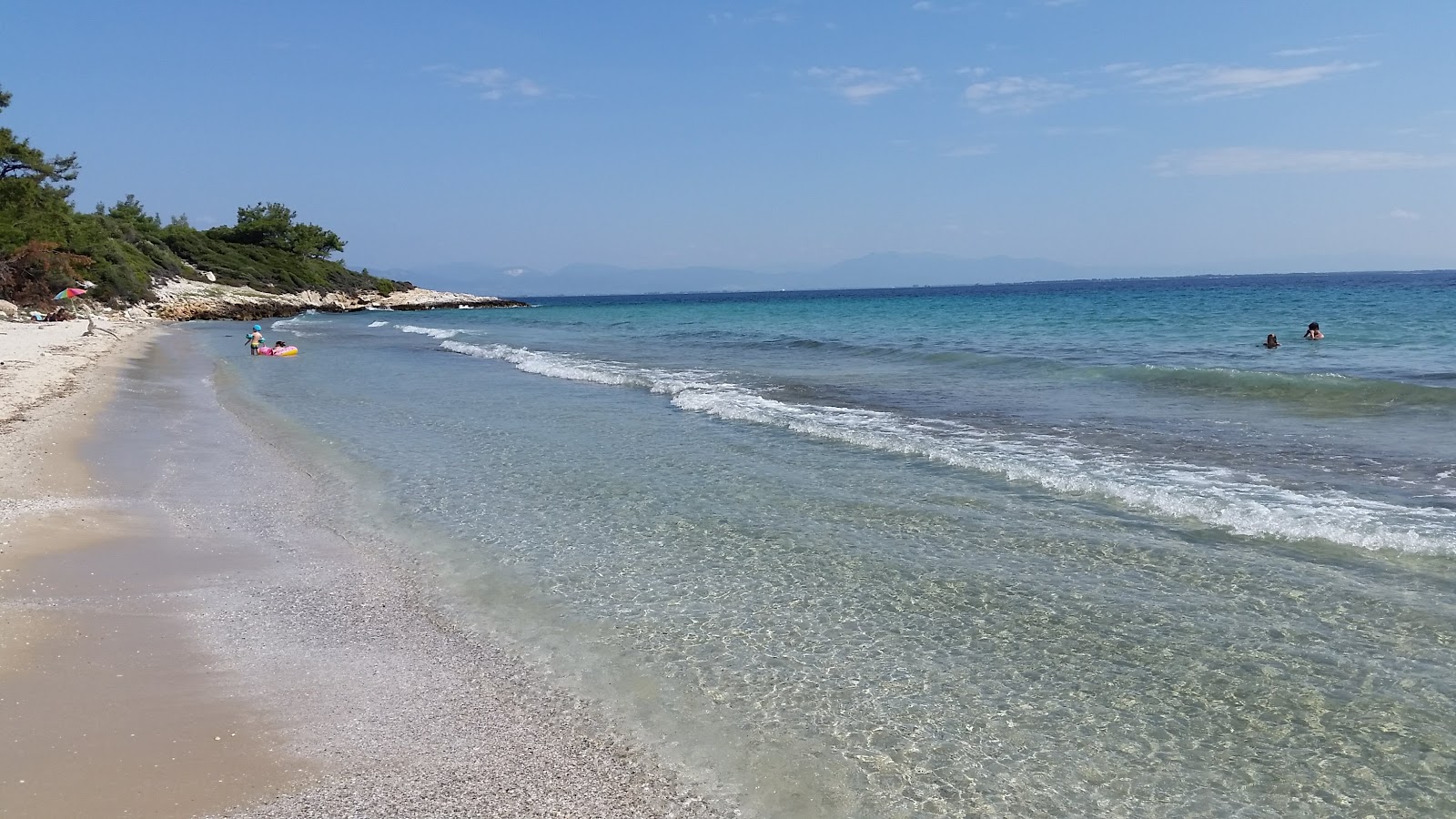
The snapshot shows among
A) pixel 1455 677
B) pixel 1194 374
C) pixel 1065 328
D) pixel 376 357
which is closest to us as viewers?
pixel 1455 677

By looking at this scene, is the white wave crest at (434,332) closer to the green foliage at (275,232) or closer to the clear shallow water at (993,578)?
the clear shallow water at (993,578)

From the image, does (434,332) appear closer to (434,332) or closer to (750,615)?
(434,332)

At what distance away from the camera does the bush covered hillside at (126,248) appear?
43.5 metres

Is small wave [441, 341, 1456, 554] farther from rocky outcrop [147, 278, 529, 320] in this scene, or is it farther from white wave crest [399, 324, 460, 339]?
rocky outcrop [147, 278, 529, 320]

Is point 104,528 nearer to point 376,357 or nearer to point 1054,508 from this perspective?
point 1054,508

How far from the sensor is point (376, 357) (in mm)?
32719

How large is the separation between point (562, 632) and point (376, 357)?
28.8 metres

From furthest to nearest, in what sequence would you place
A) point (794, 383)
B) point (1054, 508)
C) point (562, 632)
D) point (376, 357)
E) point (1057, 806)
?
point (376, 357) → point (794, 383) → point (1054, 508) → point (562, 632) → point (1057, 806)

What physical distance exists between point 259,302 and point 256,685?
271 feet

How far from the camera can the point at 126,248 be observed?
64.6m

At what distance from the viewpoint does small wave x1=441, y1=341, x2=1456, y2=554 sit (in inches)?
331

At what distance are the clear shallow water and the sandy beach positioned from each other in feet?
2.05

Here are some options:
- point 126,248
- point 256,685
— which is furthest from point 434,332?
point 256,685

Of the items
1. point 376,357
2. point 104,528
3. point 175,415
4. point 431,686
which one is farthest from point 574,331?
point 431,686
